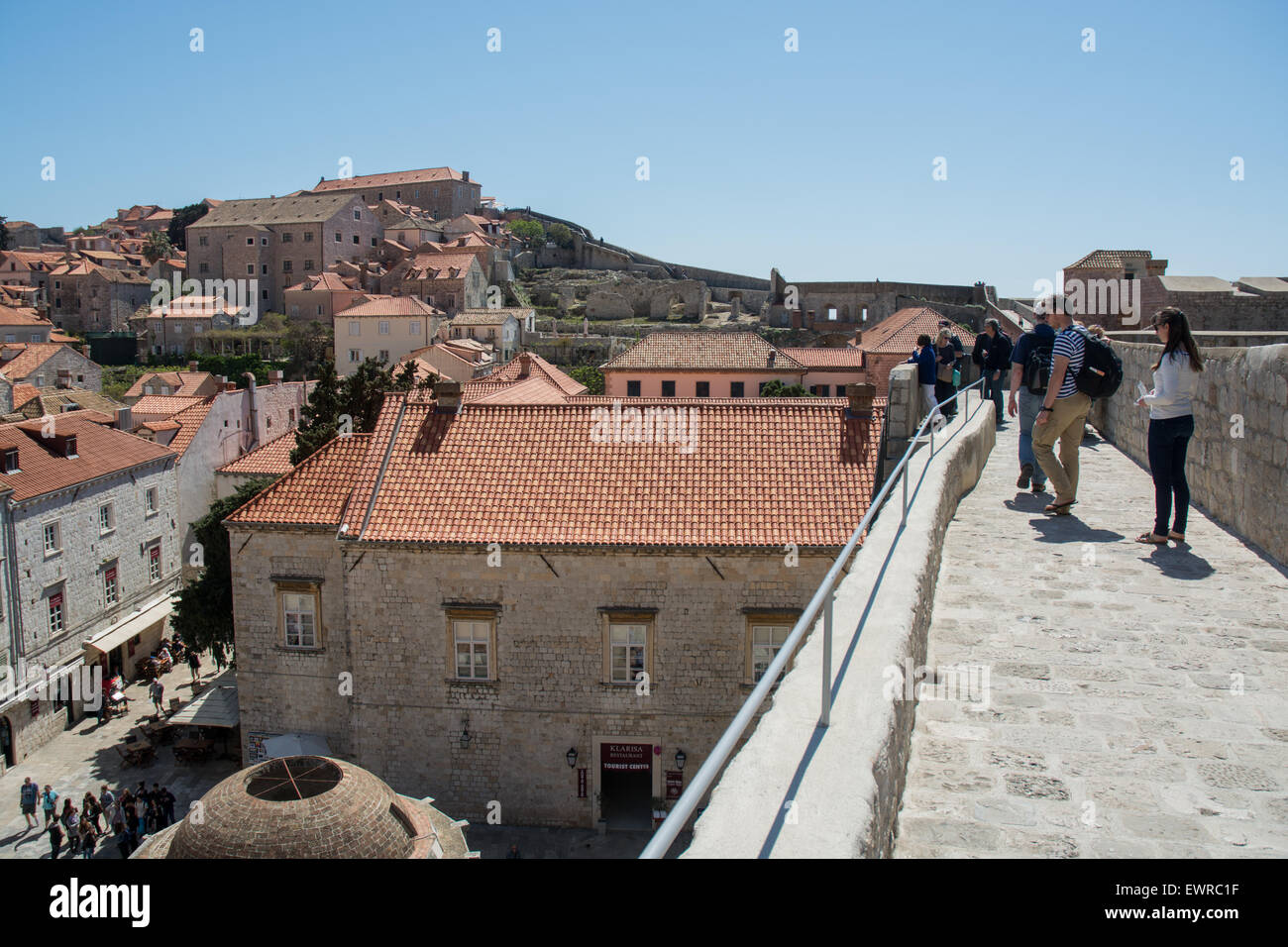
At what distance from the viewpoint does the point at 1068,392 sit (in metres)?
8.55

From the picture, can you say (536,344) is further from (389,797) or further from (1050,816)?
(1050,816)

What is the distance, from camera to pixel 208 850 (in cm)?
1162

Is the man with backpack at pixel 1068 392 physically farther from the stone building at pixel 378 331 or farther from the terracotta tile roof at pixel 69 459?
the stone building at pixel 378 331

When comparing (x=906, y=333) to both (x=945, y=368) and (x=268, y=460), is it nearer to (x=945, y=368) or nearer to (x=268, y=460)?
(x=268, y=460)

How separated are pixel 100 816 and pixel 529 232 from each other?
92083 mm

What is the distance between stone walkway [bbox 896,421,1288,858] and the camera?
355cm

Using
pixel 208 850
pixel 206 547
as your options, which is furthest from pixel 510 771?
pixel 206 547

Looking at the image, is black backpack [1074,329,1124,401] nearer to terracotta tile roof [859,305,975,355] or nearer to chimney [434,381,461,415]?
chimney [434,381,461,415]

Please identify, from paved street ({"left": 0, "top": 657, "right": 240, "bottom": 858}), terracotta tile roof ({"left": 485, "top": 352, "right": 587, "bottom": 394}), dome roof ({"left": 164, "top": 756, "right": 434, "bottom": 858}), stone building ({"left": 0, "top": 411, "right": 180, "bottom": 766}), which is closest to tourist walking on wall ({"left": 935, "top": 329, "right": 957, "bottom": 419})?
dome roof ({"left": 164, "top": 756, "right": 434, "bottom": 858})

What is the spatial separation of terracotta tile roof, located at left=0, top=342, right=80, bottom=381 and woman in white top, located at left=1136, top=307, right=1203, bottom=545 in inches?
2170

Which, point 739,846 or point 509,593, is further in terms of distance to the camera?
point 509,593

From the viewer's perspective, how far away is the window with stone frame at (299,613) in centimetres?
1684

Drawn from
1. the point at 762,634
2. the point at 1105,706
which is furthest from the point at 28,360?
the point at 1105,706

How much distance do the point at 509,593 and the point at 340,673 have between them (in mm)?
3820
